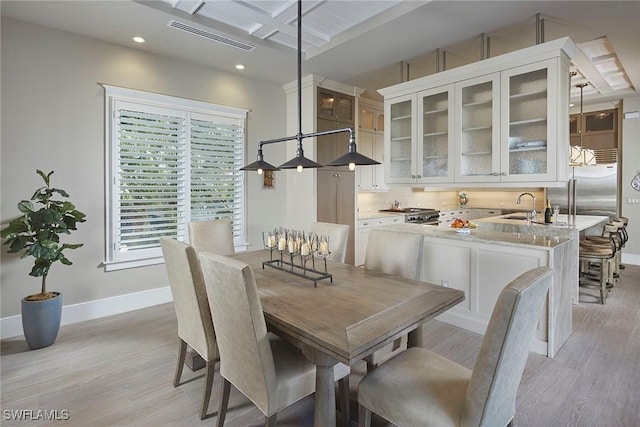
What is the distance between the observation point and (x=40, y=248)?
2914 millimetres

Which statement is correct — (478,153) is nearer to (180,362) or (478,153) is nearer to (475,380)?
(475,380)

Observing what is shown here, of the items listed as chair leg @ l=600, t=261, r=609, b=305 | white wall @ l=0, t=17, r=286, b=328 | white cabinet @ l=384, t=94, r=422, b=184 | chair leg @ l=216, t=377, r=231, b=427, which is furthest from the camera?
white cabinet @ l=384, t=94, r=422, b=184

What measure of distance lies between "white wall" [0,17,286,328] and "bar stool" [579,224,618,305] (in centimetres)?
525

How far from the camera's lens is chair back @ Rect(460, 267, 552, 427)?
1221 millimetres

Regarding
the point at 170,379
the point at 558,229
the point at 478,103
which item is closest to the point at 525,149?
the point at 478,103

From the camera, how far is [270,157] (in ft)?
16.6

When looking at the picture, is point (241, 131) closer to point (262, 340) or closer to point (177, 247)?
point (177, 247)

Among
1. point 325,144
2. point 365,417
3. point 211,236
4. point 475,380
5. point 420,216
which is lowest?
point 365,417

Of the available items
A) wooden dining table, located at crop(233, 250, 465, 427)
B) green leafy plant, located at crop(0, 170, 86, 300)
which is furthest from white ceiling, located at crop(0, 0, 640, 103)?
wooden dining table, located at crop(233, 250, 465, 427)

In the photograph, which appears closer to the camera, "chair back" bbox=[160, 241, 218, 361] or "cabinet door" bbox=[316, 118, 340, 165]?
"chair back" bbox=[160, 241, 218, 361]

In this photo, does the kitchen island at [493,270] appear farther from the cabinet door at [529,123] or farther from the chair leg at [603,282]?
the chair leg at [603,282]

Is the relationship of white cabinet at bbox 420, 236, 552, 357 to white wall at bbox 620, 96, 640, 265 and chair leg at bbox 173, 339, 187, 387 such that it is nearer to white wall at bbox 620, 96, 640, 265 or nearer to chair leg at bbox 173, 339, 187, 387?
chair leg at bbox 173, 339, 187, 387

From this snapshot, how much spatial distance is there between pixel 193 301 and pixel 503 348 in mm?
1609

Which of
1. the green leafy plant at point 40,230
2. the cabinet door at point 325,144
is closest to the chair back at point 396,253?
the cabinet door at point 325,144
